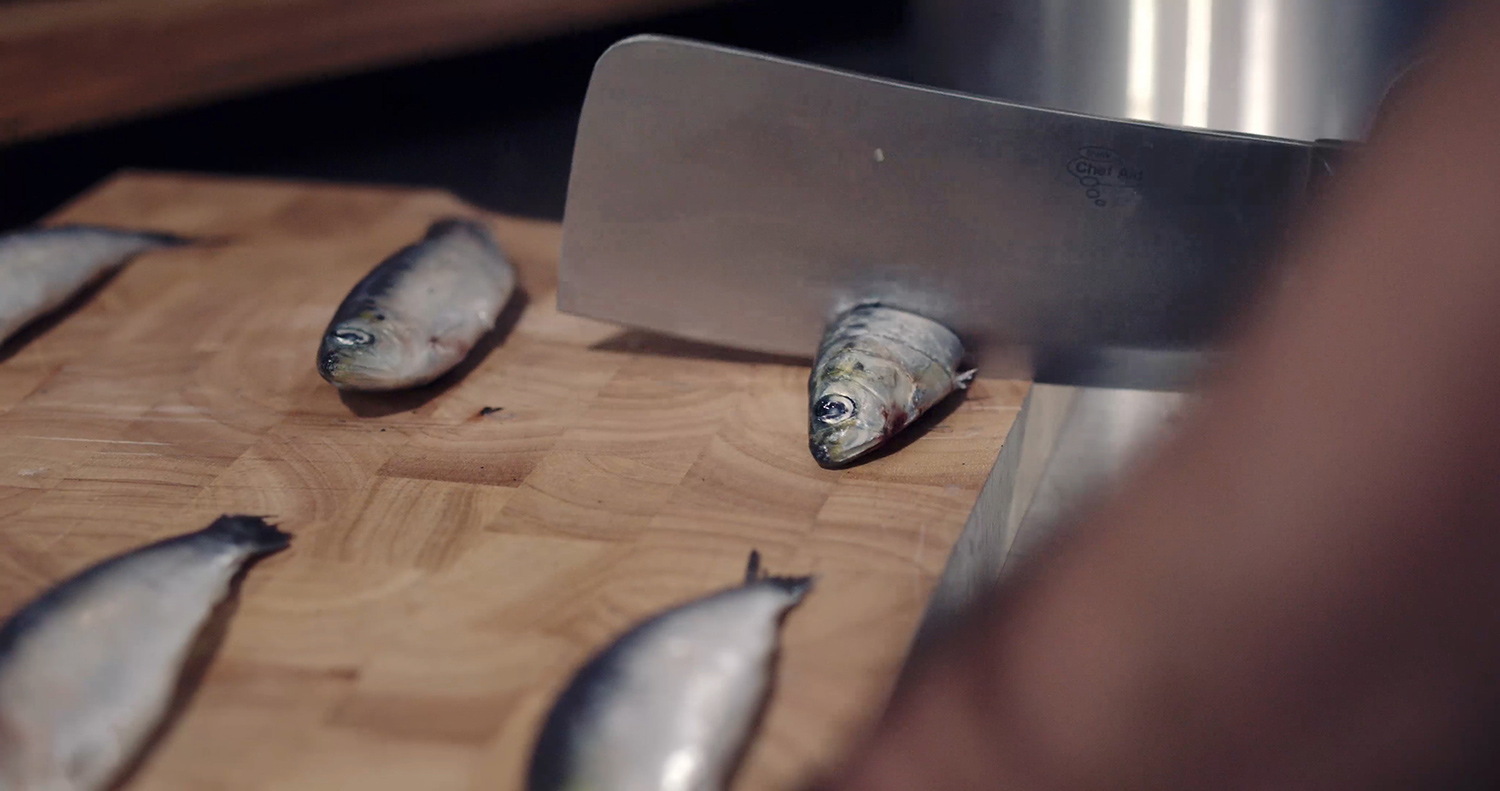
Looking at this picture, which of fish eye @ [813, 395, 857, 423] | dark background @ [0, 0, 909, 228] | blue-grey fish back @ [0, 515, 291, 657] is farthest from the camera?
dark background @ [0, 0, 909, 228]

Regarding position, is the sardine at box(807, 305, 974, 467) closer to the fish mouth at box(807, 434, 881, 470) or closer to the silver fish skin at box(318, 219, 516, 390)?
the fish mouth at box(807, 434, 881, 470)

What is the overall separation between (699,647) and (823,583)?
0.11 metres

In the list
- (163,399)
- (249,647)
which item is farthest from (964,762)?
(163,399)

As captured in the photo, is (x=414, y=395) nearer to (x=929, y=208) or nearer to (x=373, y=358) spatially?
(x=373, y=358)

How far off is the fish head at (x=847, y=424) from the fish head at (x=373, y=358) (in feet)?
1.20

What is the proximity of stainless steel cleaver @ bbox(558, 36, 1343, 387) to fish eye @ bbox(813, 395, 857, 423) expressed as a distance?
16cm

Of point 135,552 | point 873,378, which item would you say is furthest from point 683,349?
point 135,552

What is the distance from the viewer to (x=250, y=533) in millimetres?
873

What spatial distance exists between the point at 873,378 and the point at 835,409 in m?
0.04

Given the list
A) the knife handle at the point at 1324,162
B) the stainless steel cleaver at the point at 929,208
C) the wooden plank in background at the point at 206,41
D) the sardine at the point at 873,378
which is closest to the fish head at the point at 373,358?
the stainless steel cleaver at the point at 929,208

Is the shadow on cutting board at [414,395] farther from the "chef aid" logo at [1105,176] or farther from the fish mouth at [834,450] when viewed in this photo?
the "chef aid" logo at [1105,176]

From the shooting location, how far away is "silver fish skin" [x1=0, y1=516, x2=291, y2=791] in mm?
676

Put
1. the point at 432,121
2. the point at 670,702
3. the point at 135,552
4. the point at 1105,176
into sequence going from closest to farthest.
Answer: the point at 670,702
the point at 135,552
the point at 1105,176
the point at 432,121

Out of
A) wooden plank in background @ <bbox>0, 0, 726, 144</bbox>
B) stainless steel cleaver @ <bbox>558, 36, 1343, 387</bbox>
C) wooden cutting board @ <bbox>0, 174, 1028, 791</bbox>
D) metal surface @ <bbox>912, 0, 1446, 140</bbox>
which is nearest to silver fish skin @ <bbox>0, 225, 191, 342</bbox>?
wooden cutting board @ <bbox>0, 174, 1028, 791</bbox>
